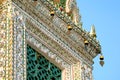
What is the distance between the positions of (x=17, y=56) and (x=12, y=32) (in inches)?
26.6

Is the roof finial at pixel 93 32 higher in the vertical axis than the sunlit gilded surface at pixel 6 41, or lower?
higher

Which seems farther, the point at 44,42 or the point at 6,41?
the point at 44,42

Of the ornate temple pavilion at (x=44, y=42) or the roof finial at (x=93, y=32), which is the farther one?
the roof finial at (x=93, y=32)

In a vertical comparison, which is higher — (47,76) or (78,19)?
(78,19)

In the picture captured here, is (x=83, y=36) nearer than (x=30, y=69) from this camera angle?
No

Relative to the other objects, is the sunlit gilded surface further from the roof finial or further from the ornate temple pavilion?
the roof finial

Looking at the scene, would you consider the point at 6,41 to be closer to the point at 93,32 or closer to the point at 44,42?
the point at 44,42

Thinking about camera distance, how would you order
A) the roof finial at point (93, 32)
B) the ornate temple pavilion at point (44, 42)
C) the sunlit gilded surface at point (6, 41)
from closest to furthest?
the sunlit gilded surface at point (6, 41), the ornate temple pavilion at point (44, 42), the roof finial at point (93, 32)

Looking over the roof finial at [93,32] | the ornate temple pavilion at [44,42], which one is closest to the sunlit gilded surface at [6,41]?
the ornate temple pavilion at [44,42]

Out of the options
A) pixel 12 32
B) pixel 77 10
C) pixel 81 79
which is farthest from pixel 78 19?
pixel 12 32

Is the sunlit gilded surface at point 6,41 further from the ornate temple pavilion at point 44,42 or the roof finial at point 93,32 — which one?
the roof finial at point 93,32

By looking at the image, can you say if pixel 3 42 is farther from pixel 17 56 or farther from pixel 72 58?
pixel 72 58

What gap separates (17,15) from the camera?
898 inches

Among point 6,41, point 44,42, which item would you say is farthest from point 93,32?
point 6,41
